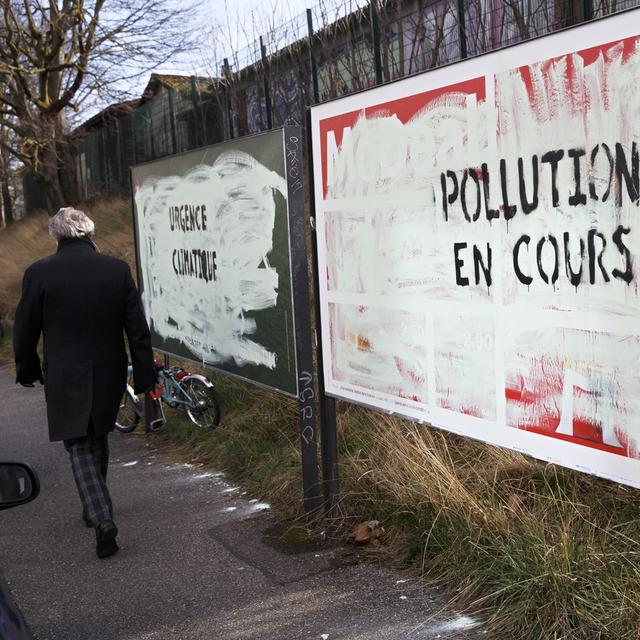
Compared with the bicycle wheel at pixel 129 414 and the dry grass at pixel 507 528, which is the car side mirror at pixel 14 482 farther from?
the bicycle wheel at pixel 129 414

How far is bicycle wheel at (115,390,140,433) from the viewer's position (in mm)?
7426

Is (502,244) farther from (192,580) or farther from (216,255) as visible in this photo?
(216,255)

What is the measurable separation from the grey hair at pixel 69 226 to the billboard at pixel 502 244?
139 centimetres

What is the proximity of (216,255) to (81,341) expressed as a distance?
4.24 ft

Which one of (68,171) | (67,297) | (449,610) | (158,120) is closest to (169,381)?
(67,297)

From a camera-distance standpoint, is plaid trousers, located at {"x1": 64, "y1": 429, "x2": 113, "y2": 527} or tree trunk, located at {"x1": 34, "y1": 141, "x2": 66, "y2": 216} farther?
tree trunk, located at {"x1": 34, "y1": 141, "x2": 66, "y2": 216}

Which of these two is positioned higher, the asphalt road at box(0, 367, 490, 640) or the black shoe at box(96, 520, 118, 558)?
the black shoe at box(96, 520, 118, 558)

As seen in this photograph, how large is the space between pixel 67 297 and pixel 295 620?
2120mm

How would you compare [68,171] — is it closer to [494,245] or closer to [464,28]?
[464,28]

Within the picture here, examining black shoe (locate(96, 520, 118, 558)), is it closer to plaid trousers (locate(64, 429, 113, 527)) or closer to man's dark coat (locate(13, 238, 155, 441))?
plaid trousers (locate(64, 429, 113, 527))

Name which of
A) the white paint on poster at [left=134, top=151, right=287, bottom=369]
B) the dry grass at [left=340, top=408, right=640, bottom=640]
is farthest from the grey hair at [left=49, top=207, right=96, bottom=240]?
the dry grass at [left=340, top=408, right=640, bottom=640]

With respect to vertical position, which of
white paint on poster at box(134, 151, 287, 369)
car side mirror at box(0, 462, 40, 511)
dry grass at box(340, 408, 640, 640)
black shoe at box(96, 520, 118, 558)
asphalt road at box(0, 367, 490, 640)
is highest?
white paint on poster at box(134, 151, 287, 369)

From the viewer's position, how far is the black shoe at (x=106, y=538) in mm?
4562

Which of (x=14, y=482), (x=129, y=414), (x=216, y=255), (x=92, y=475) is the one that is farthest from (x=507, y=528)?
(x=129, y=414)
